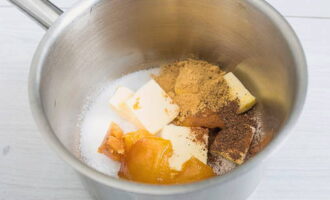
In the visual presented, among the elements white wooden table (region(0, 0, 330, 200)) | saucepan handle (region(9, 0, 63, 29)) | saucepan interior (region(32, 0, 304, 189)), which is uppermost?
saucepan handle (region(9, 0, 63, 29))

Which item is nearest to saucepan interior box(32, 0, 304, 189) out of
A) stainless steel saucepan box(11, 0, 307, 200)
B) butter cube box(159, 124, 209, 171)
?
stainless steel saucepan box(11, 0, 307, 200)

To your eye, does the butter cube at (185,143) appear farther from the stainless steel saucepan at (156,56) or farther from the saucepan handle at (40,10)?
the saucepan handle at (40,10)

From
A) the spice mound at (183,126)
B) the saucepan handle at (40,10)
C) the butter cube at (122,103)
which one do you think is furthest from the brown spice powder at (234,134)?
the saucepan handle at (40,10)

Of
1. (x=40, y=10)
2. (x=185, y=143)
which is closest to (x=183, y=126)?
(x=185, y=143)

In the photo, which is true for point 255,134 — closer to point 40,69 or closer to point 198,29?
point 198,29

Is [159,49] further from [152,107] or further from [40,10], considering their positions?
[40,10]

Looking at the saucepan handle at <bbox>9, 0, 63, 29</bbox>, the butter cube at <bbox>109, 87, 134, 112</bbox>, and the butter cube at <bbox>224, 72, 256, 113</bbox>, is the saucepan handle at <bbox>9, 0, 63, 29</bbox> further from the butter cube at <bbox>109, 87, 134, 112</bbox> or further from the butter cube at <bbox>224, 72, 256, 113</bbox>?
the butter cube at <bbox>224, 72, 256, 113</bbox>
